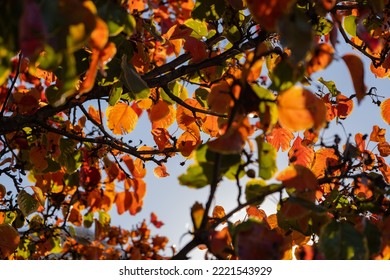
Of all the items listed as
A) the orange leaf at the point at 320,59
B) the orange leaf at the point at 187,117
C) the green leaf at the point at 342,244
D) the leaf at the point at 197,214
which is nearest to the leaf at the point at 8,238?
the orange leaf at the point at 187,117

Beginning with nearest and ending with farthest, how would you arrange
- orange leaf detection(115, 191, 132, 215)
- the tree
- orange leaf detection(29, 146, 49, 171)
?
the tree, orange leaf detection(29, 146, 49, 171), orange leaf detection(115, 191, 132, 215)

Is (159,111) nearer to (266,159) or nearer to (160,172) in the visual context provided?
(160,172)

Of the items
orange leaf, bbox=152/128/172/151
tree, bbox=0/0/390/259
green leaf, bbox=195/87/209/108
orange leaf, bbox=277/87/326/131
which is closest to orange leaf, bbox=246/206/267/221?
tree, bbox=0/0/390/259

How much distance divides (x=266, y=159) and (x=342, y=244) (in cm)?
32

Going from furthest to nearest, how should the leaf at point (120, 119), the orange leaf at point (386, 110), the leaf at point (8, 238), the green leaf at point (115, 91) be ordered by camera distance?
1. the leaf at point (120, 119)
2. the orange leaf at point (386, 110)
3. the green leaf at point (115, 91)
4. the leaf at point (8, 238)

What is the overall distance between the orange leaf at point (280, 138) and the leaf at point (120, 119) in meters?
1.06

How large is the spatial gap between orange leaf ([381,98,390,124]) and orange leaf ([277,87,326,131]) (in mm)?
1999

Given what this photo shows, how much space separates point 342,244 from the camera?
1.44 m

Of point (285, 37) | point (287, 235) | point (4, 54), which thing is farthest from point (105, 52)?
point (287, 235)

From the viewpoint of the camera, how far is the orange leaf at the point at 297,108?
131 centimetres

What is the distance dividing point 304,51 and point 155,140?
2.76m

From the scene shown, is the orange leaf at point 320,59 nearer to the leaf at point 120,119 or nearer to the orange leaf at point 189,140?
the orange leaf at point 189,140

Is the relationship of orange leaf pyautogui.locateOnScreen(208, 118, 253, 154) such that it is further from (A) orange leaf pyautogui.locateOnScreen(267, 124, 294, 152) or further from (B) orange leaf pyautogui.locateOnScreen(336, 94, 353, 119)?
(B) orange leaf pyautogui.locateOnScreen(336, 94, 353, 119)

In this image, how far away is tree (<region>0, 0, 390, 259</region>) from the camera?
3.94 ft
